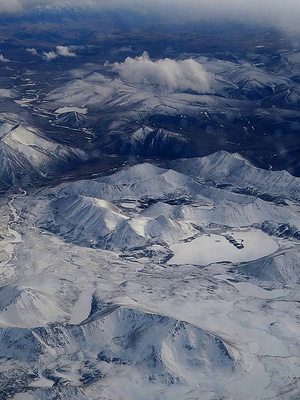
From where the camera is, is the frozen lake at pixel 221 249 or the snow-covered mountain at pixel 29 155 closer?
the frozen lake at pixel 221 249

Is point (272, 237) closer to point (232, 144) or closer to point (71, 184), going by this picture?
point (71, 184)

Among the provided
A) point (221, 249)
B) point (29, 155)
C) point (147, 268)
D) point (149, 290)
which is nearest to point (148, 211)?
point (221, 249)

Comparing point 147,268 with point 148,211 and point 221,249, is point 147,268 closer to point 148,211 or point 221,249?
point 221,249

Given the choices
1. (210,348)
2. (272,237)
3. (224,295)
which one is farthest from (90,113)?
(210,348)

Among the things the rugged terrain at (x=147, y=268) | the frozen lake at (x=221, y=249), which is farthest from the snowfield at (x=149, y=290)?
the frozen lake at (x=221, y=249)

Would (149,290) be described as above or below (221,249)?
above

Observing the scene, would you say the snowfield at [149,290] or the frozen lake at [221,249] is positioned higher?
the snowfield at [149,290]

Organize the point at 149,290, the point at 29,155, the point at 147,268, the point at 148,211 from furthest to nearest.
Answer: the point at 29,155 → the point at 148,211 → the point at 147,268 → the point at 149,290

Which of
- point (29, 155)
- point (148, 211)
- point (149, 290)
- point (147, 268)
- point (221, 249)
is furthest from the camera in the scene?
point (29, 155)

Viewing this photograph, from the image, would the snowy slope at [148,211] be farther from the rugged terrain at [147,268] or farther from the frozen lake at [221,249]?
the frozen lake at [221,249]
